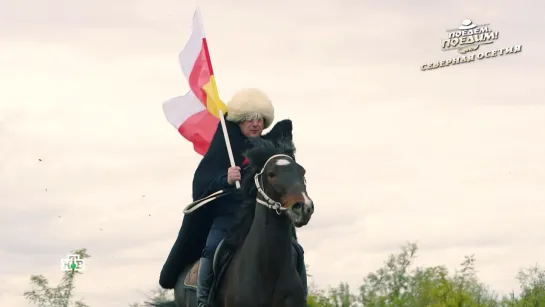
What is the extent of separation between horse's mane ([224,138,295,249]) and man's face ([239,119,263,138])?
270 mm

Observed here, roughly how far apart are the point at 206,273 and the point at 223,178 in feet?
3.60

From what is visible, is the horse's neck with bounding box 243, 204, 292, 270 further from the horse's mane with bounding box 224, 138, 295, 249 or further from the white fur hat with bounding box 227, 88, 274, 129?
the white fur hat with bounding box 227, 88, 274, 129

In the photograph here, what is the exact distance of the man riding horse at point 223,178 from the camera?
1675cm

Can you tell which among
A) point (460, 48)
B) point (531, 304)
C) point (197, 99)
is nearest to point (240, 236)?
point (197, 99)

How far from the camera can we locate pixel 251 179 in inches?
632

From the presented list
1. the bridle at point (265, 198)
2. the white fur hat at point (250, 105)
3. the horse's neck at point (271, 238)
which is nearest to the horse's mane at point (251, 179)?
the bridle at point (265, 198)

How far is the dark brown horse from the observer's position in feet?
50.9

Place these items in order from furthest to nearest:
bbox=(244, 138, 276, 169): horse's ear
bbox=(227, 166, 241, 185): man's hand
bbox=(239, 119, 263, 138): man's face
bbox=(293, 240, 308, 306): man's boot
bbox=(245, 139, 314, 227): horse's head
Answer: bbox=(239, 119, 263, 138): man's face → bbox=(293, 240, 308, 306): man's boot → bbox=(227, 166, 241, 185): man's hand → bbox=(244, 138, 276, 169): horse's ear → bbox=(245, 139, 314, 227): horse's head

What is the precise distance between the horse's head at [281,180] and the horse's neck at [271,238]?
0.15 meters

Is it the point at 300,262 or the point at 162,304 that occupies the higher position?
the point at 162,304

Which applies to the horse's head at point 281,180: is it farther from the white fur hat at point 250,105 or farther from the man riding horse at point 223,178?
the white fur hat at point 250,105

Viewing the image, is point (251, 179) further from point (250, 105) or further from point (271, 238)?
point (250, 105)

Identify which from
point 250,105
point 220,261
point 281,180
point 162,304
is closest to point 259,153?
point 281,180

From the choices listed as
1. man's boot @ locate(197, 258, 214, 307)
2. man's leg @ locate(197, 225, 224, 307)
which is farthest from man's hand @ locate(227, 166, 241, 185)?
man's boot @ locate(197, 258, 214, 307)
